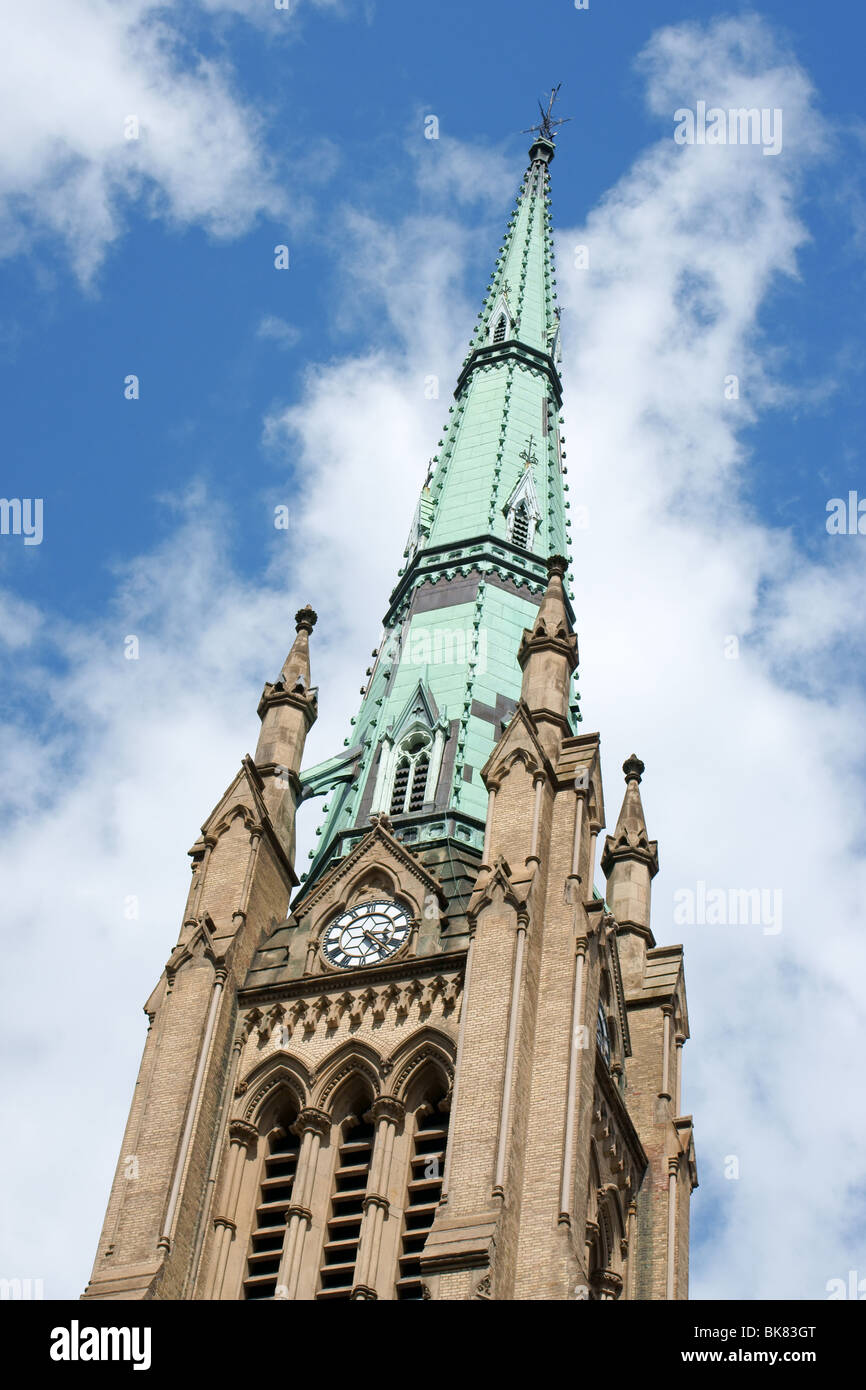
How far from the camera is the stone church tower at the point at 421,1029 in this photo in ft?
133

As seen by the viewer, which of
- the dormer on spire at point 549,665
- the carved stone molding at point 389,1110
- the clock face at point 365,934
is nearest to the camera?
the carved stone molding at point 389,1110

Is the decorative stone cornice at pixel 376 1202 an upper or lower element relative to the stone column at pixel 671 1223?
lower

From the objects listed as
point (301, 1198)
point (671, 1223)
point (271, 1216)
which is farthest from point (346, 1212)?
point (671, 1223)

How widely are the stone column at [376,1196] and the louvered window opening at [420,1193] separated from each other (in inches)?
16.4

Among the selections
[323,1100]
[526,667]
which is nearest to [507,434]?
[526,667]

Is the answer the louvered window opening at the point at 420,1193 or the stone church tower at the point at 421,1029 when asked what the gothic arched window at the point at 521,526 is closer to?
the stone church tower at the point at 421,1029

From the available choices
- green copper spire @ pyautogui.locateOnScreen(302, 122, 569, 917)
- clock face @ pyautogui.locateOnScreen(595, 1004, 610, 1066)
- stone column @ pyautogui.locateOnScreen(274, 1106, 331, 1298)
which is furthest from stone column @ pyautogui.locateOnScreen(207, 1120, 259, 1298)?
clock face @ pyautogui.locateOnScreen(595, 1004, 610, 1066)

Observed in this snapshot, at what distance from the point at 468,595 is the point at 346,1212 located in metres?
20.6

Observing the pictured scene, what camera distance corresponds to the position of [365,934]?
155 ft

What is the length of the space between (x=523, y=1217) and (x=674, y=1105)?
38.9ft

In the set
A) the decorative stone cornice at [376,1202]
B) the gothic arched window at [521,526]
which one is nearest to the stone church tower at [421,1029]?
the decorative stone cornice at [376,1202]

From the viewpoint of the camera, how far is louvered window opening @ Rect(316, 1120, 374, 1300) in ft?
136
